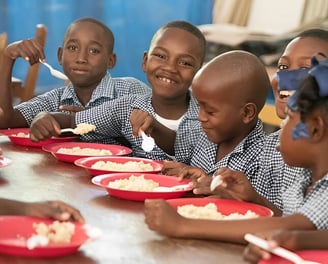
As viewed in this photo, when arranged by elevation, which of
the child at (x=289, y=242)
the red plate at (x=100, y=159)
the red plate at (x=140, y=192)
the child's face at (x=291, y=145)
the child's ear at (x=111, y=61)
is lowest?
the red plate at (x=100, y=159)

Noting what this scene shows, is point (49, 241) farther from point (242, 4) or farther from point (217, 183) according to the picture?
point (242, 4)

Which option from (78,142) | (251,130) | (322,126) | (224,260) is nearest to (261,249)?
(224,260)

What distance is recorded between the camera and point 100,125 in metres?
2.46

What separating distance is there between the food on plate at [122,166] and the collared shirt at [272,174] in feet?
0.99

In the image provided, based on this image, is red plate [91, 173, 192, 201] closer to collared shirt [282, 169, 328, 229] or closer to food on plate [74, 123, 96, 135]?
collared shirt [282, 169, 328, 229]

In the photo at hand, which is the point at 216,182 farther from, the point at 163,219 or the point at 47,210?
the point at 47,210

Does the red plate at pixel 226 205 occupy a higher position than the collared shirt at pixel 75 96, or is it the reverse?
the red plate at pixel 226 205

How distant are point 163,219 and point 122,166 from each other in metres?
0.62

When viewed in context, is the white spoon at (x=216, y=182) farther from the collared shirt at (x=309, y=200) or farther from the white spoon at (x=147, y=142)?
the white spoon at (x=147, y=142)

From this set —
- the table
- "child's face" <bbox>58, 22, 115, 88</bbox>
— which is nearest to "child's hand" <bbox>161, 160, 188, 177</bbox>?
the table

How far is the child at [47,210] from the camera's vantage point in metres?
1.31

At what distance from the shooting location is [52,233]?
1235 millimetres

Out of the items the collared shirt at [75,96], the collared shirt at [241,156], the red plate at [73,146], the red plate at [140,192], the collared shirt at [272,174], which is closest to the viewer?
the red plate at [140,192]

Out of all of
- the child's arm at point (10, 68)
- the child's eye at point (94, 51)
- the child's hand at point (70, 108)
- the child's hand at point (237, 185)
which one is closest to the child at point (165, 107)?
the child's hand at point (70, 108)
